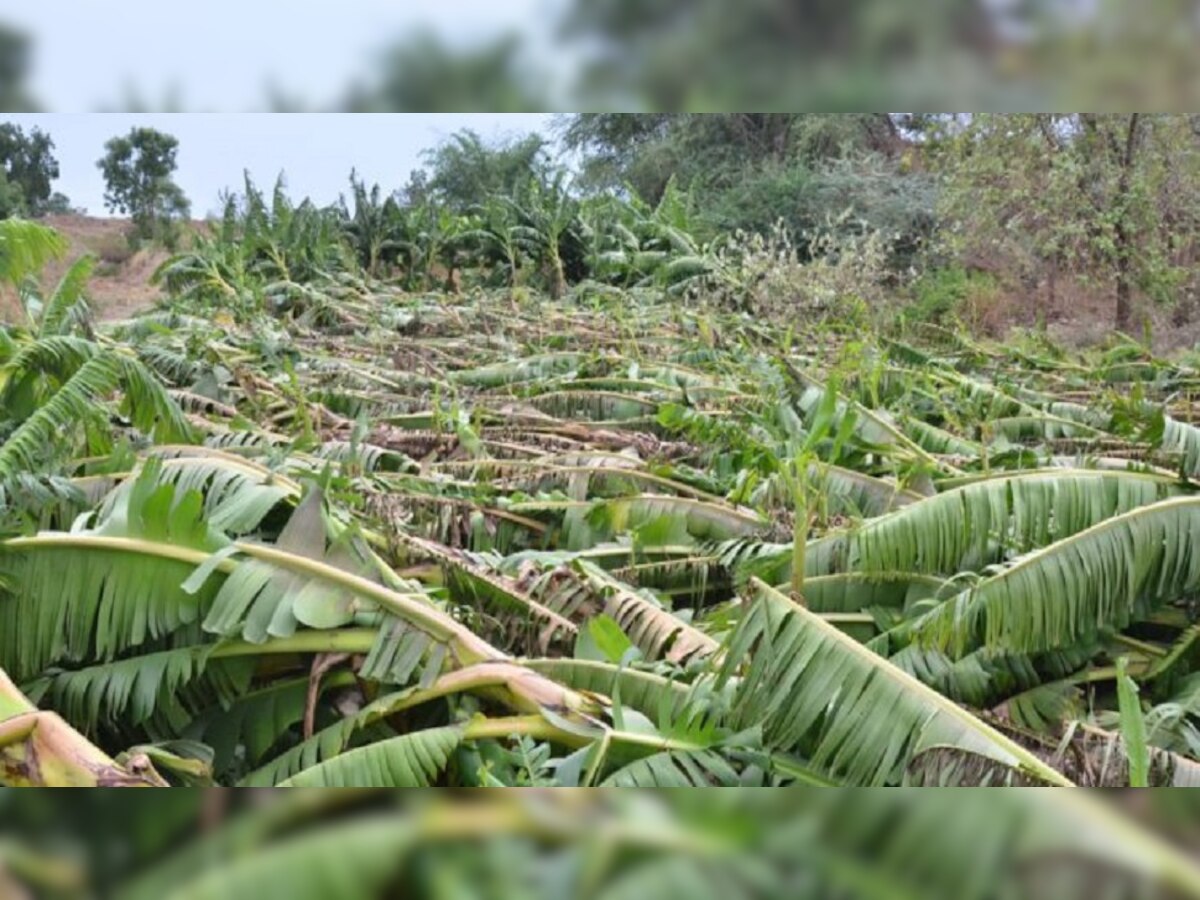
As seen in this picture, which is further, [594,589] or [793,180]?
[793,180]

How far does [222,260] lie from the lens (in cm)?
193

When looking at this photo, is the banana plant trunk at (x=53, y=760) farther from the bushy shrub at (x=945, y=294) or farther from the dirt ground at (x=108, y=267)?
the bushy shrub at (x=945, y=294)

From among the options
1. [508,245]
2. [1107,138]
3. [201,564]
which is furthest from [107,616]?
[1107,138]

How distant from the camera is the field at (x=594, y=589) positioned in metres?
0.43

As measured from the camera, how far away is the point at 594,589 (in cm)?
76

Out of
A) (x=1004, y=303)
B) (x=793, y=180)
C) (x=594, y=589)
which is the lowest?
(x=594, y=589)

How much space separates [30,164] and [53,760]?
26.3 inches

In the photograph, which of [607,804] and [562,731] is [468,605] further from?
[607,804]

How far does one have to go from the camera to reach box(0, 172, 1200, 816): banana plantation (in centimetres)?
44

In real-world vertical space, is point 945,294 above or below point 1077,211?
below

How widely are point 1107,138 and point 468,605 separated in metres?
1.05

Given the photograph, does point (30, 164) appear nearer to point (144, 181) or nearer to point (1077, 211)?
point (144, 181)

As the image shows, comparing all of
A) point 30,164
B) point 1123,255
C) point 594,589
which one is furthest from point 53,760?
point 1123,255

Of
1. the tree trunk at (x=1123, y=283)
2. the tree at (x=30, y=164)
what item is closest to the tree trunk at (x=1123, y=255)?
the tree trunk at (x=1123, y=283)
